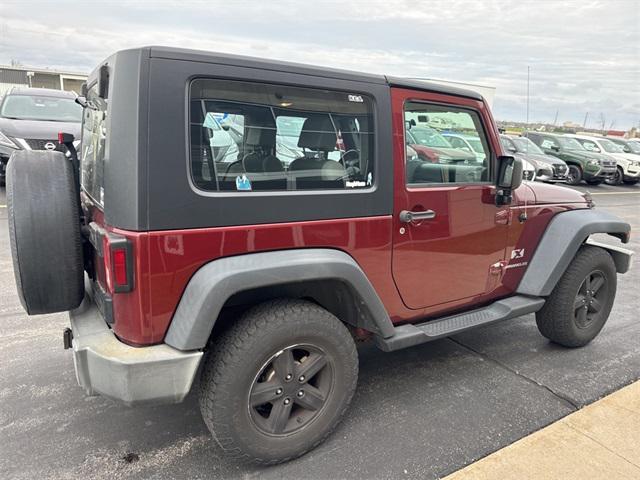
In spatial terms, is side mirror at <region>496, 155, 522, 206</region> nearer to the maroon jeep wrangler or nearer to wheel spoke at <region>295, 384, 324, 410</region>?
the maroon jeep wrangler

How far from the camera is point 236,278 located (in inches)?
78.6

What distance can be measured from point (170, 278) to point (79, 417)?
4.22ft

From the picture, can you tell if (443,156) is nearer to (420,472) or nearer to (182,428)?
(420,472)

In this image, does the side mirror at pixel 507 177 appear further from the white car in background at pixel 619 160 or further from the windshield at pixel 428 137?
the white car in background at pixel 619 160

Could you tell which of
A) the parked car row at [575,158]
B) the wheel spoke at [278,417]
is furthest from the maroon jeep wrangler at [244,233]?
the parked car row at [575,158]

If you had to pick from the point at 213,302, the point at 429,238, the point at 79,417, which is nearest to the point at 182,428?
the point at 79,417

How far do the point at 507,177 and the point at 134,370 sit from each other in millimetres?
2417

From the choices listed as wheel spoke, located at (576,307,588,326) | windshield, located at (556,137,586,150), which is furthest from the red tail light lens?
windshield, located at (556,137,586,150)

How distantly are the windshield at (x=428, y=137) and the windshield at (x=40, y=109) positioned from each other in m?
7.87

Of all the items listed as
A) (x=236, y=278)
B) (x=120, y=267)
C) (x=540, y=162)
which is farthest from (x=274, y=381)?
(x=540, y=162)

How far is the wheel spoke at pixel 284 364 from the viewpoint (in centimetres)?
223

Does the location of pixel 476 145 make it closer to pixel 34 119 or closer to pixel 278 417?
pixel 278 417

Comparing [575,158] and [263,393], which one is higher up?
[575,158]

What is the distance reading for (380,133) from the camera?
2492 mm
